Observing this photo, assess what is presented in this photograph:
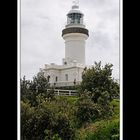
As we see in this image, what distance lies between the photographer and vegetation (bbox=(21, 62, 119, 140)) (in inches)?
81.5

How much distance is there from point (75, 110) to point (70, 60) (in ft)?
1.31

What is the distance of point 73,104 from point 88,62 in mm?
Answer: 365

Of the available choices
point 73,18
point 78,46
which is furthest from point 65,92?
point 73,18

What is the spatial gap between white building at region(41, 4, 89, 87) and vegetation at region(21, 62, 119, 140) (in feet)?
0.22

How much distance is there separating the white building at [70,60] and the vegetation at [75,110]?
68 millimetres

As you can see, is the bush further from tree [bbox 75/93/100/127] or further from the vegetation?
tree [bbox 75/93/100/127]

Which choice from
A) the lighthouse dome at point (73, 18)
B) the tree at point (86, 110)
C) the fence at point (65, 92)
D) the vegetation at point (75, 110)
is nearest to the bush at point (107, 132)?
the vegetation at point (75, 110)

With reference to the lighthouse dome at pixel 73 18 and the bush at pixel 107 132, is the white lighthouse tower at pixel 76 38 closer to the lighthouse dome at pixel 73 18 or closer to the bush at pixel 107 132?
the lighthouse dome at pixel 73 18

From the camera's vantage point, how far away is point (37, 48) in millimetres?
2074

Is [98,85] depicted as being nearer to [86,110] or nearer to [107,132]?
[86,110]

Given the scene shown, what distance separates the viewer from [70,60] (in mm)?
2152
